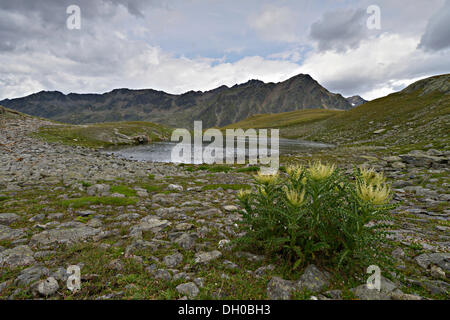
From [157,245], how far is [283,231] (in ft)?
11.3

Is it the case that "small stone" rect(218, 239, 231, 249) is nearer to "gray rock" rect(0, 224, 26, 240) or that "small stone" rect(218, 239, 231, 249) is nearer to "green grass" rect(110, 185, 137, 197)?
"gray rock" rect(0, 224, 26, 240)

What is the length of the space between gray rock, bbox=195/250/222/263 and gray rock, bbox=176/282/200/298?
3.07 ft

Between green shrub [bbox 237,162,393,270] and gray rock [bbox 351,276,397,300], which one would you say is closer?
gray rock [bbox 351,276,397,300]

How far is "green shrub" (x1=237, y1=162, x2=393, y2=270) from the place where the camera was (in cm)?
379

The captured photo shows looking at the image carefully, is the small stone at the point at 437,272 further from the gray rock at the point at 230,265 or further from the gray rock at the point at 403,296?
the gray rock at the point at 230,265

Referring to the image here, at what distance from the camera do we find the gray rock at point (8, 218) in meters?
6.65

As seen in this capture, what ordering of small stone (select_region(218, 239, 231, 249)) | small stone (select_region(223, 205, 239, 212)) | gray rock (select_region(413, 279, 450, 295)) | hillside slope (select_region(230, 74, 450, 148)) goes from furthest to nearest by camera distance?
1. hillside slope (select_region(230, 74, 450, 148))
2. small stone (select_region(223, 205, 239, 212))
3. small stone (select_region(218, 239, 231, 249))
4. gray rock (select_region(413, 279, 450, 295))

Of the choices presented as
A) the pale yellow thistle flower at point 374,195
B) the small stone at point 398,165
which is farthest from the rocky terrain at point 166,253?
the small stone at point 398,165

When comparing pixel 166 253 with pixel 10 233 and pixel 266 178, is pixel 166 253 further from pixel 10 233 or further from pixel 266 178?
pixel 10 233

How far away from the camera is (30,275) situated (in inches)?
162

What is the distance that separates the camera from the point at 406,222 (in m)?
7.26

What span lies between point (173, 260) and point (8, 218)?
254 inches

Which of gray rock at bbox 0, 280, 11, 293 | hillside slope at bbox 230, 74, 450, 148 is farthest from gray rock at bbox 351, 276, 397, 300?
hillside slope at bbox 230, 74, 450, 148
